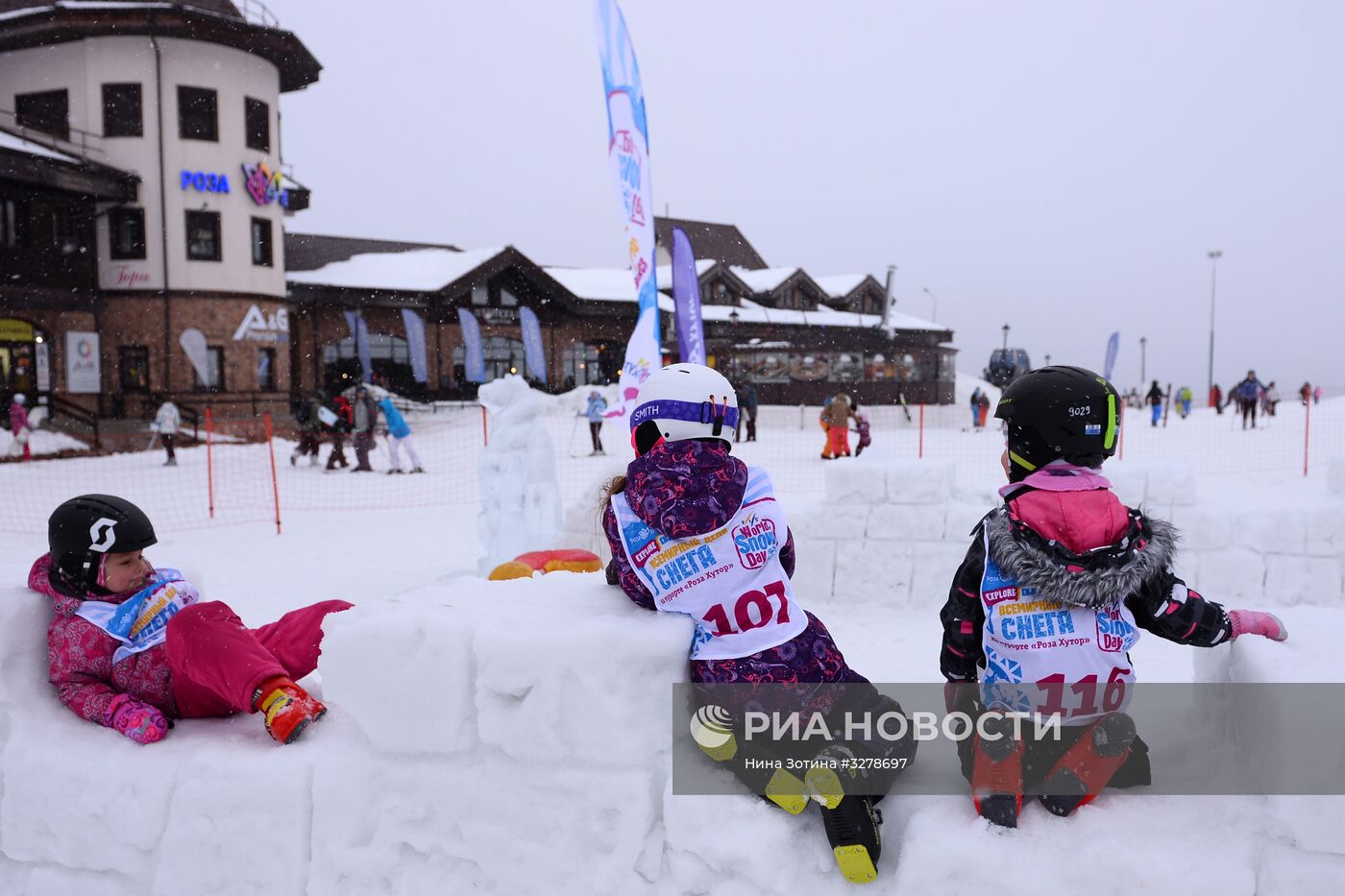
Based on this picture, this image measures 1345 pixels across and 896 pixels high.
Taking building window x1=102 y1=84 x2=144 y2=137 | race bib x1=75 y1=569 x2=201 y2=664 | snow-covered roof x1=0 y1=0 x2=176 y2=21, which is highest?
snow-covered roof x1=0 y1=0 x2=176 y2=21

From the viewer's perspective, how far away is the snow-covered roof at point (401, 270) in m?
27.8

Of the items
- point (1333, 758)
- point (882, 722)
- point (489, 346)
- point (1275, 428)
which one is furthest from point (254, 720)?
point (489, 346)

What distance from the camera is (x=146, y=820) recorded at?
214 centimetres

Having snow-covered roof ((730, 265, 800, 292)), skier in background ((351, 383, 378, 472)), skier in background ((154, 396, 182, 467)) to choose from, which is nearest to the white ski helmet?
skier in background ((351, 383, 378, 472))

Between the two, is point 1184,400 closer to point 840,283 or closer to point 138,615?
point 840,283

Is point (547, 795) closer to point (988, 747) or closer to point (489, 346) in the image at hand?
point (988, 747)

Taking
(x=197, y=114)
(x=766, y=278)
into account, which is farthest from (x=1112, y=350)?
(x=197, y=114)

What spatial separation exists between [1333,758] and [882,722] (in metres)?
0.81

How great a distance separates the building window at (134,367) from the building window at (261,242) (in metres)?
3.83

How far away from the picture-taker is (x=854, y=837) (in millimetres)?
1699

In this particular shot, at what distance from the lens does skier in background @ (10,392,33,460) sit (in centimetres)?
1625

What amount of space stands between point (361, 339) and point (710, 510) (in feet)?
91.6

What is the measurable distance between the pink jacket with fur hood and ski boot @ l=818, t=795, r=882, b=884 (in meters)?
1.86

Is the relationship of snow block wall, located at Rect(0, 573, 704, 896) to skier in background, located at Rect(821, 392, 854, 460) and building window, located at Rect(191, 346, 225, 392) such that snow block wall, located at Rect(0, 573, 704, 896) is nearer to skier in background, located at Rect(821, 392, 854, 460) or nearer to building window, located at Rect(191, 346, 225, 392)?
skier in background, located at Rect(821, 392, 854, 460)
